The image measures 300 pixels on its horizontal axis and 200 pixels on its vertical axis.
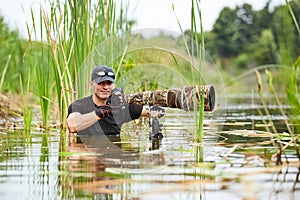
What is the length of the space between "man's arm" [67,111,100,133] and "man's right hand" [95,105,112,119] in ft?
0.14

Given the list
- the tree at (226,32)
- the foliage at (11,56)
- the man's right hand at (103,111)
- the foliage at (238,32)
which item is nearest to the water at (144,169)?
the man's right hand at (103,111)

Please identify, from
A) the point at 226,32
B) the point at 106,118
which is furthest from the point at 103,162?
the point at 226,32

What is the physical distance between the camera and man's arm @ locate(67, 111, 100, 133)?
6172mm

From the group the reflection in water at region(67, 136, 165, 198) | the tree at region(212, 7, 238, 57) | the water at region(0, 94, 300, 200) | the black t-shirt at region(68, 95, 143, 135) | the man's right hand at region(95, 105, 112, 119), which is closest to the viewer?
the water at region(0, 94, 300, 200)

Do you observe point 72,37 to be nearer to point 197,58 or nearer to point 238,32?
point 197,58

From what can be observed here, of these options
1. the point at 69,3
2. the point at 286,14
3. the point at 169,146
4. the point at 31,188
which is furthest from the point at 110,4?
the point at 31,188

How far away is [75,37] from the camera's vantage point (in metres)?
6.78

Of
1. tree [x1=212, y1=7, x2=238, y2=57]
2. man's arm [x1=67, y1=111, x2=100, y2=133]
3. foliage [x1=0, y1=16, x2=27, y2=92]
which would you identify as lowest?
man's arm [x1=67, y1=111, x2=100, y2=133]

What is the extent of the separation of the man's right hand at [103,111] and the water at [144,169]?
24 cm

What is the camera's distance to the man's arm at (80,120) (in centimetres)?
617

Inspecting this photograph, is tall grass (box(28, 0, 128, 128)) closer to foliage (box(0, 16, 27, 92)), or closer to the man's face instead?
the man's face

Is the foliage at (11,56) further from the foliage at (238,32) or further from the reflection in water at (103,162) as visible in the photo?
the foliage at (238,32)

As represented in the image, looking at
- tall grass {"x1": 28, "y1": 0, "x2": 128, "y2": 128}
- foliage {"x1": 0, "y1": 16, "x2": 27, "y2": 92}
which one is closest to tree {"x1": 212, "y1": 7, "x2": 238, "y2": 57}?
foliage {"x1": 0, "y1": 16, "x2": 27, "y2": 92}

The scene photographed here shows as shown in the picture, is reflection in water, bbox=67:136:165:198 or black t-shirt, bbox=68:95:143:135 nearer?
reflection in water, bbox=67:136:165:198
